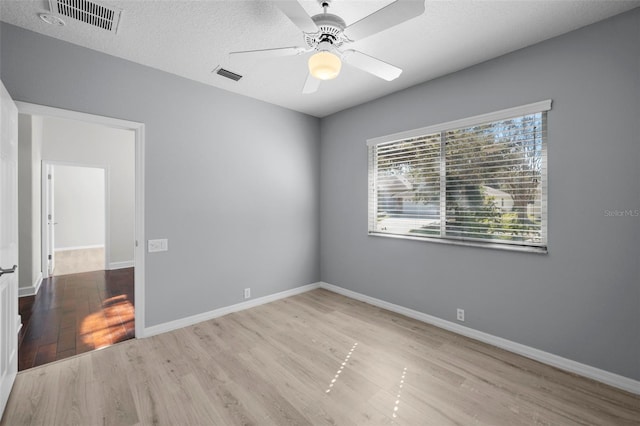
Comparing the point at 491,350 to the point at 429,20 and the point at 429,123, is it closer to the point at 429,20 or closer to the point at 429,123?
the point at 429,123

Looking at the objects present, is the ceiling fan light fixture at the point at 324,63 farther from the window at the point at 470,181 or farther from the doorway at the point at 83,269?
the doorway at the point at 83,269

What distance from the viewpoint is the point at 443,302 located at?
122 inches

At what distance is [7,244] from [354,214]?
339 centimetres

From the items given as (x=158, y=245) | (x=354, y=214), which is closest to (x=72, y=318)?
(x=158, y=245)

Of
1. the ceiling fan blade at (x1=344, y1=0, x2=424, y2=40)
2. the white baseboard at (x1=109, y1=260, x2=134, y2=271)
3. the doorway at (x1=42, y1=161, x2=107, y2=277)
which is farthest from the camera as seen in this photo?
the doorway at (x1=42, y1=161, x2=107, y2=277)

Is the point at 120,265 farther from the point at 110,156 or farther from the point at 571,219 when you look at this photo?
the point at 571,219

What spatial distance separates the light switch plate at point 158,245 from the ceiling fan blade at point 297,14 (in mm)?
2484

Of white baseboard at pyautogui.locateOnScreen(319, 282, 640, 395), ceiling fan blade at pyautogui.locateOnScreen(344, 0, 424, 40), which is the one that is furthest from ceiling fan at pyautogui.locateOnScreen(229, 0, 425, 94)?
white baseboard at pyautogui.locateOnScreen(319, 282, 640, 395)

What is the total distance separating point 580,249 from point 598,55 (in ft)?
4.93

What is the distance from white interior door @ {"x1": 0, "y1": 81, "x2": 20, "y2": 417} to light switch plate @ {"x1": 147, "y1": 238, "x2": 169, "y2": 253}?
0.97m

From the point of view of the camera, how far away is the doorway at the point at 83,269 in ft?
9.03

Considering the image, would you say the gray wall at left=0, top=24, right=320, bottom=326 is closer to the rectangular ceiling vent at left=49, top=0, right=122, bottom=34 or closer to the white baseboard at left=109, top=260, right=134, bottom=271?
the rectangular ceiling vent at left=49, top=0, right=122, bottom=34

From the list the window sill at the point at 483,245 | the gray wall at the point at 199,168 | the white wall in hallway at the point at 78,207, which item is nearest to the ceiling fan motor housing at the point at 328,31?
the gray wall at the point at 199,168

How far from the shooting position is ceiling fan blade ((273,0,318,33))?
153cm
